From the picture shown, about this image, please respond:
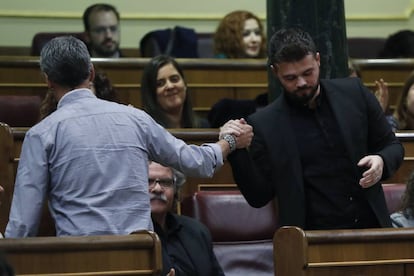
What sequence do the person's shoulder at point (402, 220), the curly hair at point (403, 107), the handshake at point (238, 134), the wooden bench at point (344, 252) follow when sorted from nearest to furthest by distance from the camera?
the wooden bench at point (344, 252) < the handshake at point (238, 134) < the person's shoulder at point (402, 220) < the curly hair at point (403, 107)

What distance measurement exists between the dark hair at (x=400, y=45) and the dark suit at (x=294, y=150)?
2811mm

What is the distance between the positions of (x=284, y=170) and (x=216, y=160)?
0.25 metres

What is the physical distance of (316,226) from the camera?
3205mm

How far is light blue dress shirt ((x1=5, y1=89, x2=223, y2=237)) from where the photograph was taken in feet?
9.25

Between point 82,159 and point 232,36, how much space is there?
2756 millimetres

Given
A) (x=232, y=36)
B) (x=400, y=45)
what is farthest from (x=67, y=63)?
(x=400, y=45)

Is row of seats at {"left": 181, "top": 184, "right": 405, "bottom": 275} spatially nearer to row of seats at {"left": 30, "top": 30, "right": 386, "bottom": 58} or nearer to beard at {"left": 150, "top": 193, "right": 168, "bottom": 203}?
beard at {"left": 150, "top": 193, "right": 168, "bottom": 203}

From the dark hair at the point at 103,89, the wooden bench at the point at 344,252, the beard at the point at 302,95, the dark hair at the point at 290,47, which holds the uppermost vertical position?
the dark hair at the point at 290,47

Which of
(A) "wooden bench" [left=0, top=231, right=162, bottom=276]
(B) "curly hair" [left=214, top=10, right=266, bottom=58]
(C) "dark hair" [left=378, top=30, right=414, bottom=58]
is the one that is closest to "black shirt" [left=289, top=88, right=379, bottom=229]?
(A) "wooden bench" [left=0, top=231, right=162, bottom=276]

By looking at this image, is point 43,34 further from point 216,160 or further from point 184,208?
point 216,160

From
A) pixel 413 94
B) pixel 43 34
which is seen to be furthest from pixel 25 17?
pixel 413 94

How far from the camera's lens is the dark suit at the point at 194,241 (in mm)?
3297

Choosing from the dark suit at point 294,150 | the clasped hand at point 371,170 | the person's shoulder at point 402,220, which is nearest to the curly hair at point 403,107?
the person's shoulder at point 402,220

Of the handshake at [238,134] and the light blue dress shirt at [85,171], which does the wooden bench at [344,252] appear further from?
the light blue dress shirt at [85,171]
